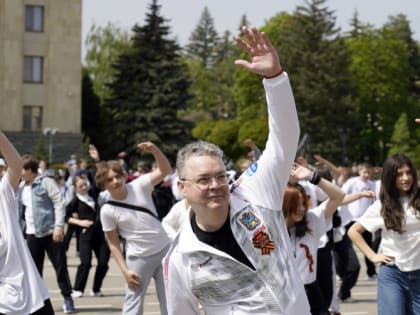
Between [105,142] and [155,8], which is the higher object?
[155,8]

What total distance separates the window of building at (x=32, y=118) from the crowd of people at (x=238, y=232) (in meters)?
47.1

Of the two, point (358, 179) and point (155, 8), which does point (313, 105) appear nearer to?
point (155, 8)

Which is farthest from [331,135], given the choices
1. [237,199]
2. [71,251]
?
[237,199]

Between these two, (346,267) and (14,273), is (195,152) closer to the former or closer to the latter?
(14,273)

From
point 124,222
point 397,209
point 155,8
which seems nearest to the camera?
point 397,209

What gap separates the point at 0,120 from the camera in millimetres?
60000

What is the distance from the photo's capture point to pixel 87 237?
14.4 metres

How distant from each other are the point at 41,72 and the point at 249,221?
57205 mm

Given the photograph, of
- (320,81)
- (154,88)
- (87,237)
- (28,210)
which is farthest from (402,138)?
(28,210)

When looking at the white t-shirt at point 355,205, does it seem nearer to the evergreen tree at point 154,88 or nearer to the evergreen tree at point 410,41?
the evergreen tree at point 154,88

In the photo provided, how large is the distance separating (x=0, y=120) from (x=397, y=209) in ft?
180

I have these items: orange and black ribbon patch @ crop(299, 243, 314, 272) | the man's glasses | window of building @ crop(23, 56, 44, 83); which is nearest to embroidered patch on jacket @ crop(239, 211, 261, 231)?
the man's glasses

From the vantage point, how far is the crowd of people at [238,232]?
4.35m

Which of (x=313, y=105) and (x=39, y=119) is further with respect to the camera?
(x=313, y=105)
